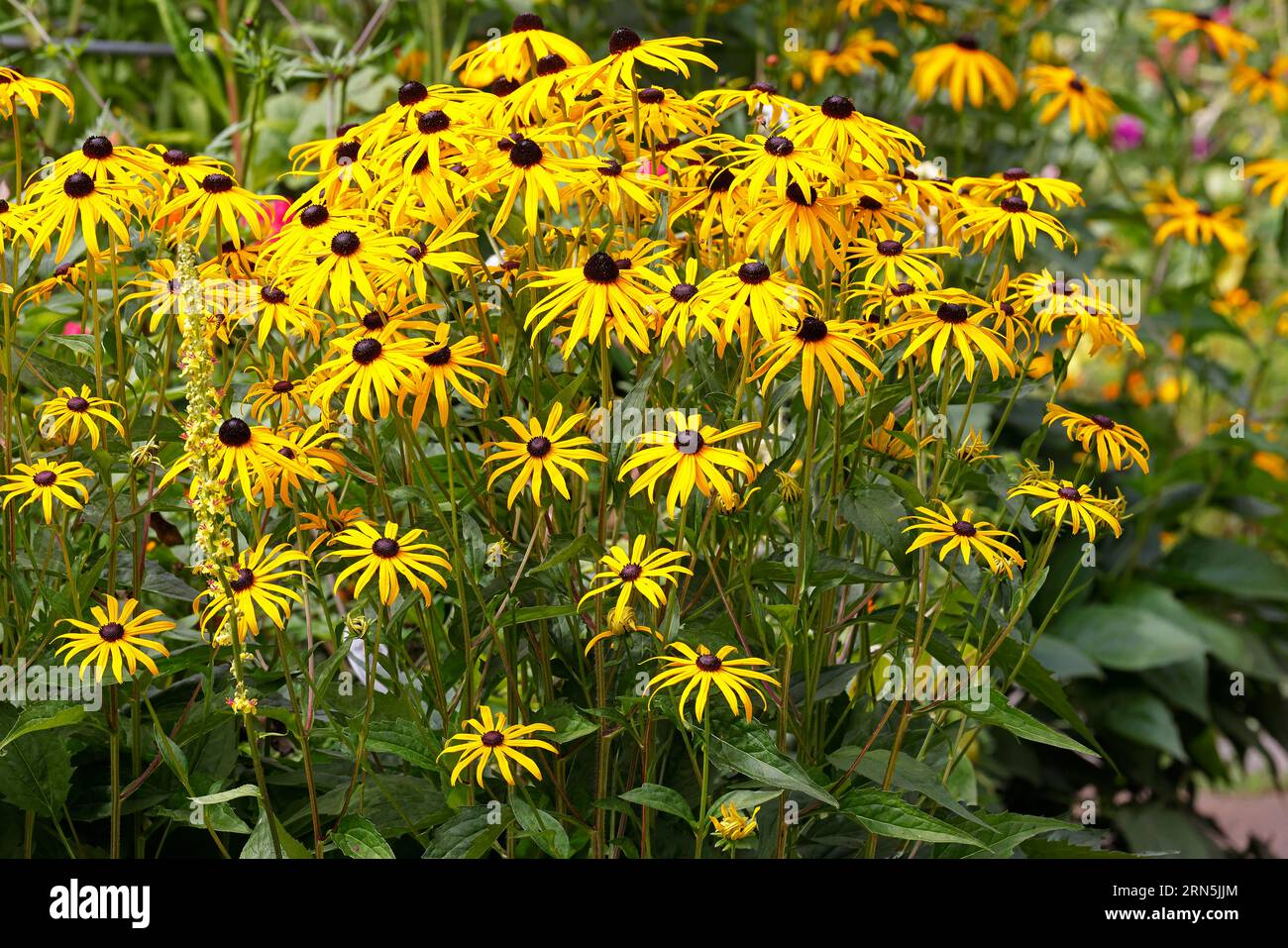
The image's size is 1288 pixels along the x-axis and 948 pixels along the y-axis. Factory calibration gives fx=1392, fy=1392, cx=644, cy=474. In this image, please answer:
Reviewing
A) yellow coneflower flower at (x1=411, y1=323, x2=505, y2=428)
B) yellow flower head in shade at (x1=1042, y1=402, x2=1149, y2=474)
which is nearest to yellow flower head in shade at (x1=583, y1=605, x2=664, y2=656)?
yellow coneflower flower at (x1=411, y1=323, x2=505, y2=428)

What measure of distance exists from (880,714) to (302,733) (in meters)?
0.62

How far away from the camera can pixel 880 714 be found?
1512 mm

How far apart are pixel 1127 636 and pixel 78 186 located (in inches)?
85.6

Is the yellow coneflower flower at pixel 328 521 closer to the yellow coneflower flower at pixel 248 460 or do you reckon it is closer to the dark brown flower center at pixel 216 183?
the yellow coneflower flower at pixel 248 460

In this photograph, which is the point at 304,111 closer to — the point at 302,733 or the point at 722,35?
the point at 722,35

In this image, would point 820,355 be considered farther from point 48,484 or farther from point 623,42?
point 48,484

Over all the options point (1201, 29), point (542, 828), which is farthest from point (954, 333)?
point (1201, 29)

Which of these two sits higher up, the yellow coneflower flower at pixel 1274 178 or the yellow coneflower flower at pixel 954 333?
the yellow coneflower flower at pixel 1274 178

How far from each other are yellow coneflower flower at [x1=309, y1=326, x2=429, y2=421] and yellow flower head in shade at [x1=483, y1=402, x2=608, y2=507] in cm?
10

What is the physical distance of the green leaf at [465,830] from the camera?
127 centimetres

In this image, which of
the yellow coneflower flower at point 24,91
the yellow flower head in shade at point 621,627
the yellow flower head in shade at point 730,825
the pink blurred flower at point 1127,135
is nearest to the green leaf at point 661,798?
the yellow flower head in shade at point 730,825

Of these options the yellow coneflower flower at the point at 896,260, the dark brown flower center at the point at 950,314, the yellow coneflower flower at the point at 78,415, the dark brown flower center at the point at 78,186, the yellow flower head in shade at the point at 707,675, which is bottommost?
the yellow flower head in shade at the point at 707,675

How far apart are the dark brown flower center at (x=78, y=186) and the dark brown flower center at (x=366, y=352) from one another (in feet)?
1.09

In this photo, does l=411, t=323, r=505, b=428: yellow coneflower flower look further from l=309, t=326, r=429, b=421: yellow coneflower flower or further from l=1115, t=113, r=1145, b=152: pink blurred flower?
l=1115, t=113, r=1145, b=152: pink blurred flower
